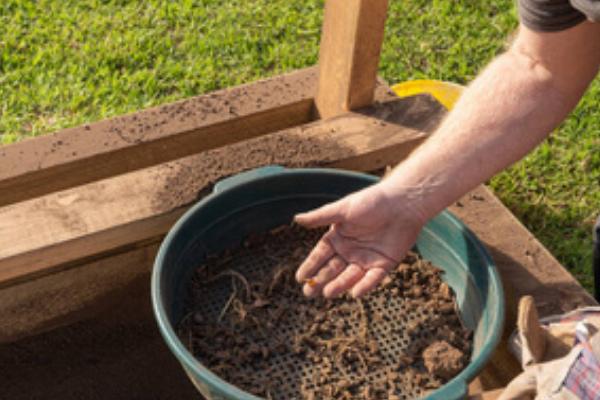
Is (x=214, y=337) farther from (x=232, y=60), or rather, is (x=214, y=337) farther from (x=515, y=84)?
(x=232, y=60)

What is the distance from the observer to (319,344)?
204 centimetres

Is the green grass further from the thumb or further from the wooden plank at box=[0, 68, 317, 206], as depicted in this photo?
the thumb

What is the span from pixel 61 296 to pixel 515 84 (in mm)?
1333

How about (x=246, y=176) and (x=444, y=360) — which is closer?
(x=444, y=360)

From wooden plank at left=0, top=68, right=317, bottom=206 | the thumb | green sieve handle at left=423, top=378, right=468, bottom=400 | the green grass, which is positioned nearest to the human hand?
the thumb

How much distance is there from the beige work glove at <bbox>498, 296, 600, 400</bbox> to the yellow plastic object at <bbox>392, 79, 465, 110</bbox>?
115cm

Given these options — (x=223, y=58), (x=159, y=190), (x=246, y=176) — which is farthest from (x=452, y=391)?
(x=223, y=58)

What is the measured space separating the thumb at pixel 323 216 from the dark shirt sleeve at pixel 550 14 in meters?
0.55

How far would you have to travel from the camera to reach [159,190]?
7.29 ft

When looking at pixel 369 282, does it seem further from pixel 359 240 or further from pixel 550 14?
pixel 550 14

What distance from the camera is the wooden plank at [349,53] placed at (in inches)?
87.4

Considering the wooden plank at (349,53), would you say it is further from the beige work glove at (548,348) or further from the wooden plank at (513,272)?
the beige work glove at (548,348)

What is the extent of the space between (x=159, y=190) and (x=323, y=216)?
562 millimetres

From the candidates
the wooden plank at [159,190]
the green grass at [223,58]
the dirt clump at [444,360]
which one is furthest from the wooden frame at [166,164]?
the green grass at [223,58]
